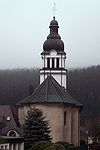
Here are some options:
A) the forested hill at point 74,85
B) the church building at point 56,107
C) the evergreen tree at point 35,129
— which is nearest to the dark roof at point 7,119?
the church building at point 56,107

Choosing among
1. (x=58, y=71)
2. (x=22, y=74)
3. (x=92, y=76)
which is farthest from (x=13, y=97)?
(x=58, y=71)

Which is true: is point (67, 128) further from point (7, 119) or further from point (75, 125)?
point (7, 119)

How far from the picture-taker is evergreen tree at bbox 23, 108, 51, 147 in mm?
48250

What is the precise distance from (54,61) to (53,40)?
3.16 metres

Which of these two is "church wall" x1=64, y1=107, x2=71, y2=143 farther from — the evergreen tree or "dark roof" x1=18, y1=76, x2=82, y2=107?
the evergreen tree

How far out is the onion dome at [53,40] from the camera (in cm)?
6425

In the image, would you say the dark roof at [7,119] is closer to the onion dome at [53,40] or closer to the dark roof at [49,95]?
the dark roof at [49,95]

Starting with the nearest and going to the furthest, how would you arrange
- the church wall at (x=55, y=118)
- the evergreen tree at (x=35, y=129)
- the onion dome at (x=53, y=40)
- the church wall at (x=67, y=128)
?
the evergreen tree at (x=35, y=129) → the church wall at (x=55, y=118) → the church wall at (x=67, y=128) → the onion dome at (x=53, y=40)

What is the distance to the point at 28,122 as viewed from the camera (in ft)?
160

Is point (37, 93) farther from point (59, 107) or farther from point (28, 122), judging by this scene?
point (28, 122)

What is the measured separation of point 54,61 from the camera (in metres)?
63.7

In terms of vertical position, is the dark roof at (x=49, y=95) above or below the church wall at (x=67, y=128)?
above

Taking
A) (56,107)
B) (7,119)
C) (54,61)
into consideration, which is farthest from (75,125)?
(54,61)

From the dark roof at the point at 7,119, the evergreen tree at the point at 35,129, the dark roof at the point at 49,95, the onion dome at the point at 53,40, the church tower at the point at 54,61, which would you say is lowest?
the evergreen tree at the point at 35,129
